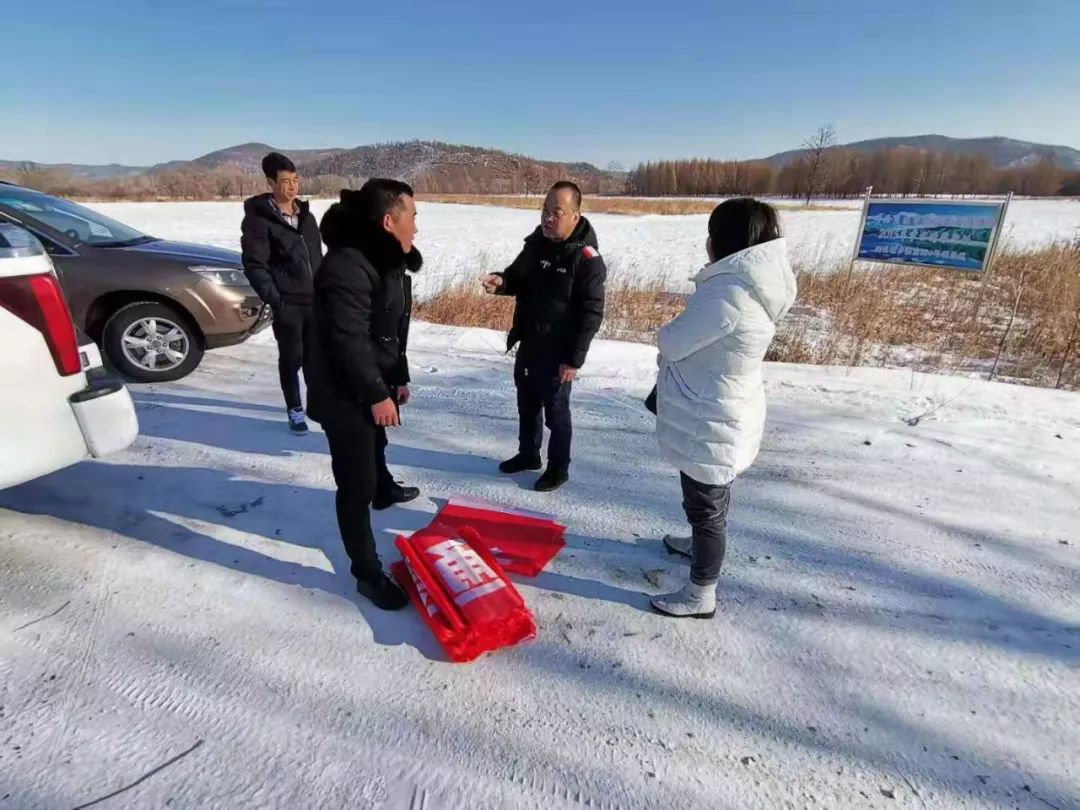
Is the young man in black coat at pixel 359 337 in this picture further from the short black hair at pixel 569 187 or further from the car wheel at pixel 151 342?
the car wheel at pixel 151 342

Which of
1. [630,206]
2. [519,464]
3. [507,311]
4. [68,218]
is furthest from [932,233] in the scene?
[630,206]

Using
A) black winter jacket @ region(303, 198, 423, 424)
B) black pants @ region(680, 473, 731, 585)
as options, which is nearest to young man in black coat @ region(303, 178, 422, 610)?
black winter jacket @ region(303, 198, 423, 424)

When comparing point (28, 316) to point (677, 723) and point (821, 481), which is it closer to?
point (677, 723)

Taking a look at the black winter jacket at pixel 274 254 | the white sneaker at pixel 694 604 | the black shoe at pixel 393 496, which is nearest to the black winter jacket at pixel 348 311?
the black shoe at pixel 393 496

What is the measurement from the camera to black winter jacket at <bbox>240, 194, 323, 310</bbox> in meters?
3.54

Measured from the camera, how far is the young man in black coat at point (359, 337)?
197 cm

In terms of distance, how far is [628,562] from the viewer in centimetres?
268

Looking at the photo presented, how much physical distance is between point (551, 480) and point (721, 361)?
61.2 inches

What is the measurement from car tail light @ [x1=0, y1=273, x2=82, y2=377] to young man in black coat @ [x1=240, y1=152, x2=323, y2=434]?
1.33m

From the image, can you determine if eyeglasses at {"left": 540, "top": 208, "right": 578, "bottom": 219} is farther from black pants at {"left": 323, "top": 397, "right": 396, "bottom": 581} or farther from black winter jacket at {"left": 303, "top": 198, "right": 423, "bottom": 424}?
black pants at {"left": 323, "top": 397, "right": 396, "bottom": 581}

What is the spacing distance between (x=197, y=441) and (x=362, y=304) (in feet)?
8.34

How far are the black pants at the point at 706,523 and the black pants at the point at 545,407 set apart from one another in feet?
3.70

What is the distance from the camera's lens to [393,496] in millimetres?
3115

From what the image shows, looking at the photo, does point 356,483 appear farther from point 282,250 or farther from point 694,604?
point 282,250
